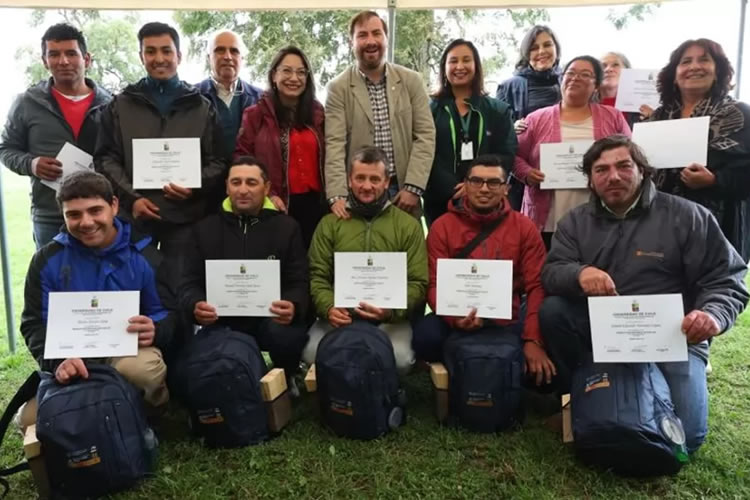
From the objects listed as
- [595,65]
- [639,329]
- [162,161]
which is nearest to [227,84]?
[162,161]

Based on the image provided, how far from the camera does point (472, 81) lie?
3.67 m

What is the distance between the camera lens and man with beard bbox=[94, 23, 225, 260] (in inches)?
131

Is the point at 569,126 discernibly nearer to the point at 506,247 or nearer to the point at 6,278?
the point at 506,247

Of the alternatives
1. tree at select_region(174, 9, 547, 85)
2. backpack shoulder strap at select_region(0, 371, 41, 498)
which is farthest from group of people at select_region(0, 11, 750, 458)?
tree at select_region(174, 9, 547, 85)

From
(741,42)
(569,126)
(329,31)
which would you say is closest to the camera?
(569,126)

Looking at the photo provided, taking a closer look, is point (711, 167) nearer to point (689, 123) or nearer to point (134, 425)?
point (689, 123)

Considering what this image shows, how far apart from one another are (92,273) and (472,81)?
2.54 m

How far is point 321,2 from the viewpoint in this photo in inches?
172

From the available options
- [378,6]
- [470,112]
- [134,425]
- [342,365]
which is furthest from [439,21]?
[134,425]

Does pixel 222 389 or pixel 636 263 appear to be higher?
pixel 636 263

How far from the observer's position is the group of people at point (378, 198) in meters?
2.79

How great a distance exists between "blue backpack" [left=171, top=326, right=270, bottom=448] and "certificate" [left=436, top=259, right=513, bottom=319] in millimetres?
1068

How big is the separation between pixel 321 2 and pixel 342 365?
295 centimetres

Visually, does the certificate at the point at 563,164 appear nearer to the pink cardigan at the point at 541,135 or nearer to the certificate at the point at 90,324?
Result: the pink cardigan at the point at 541,135
